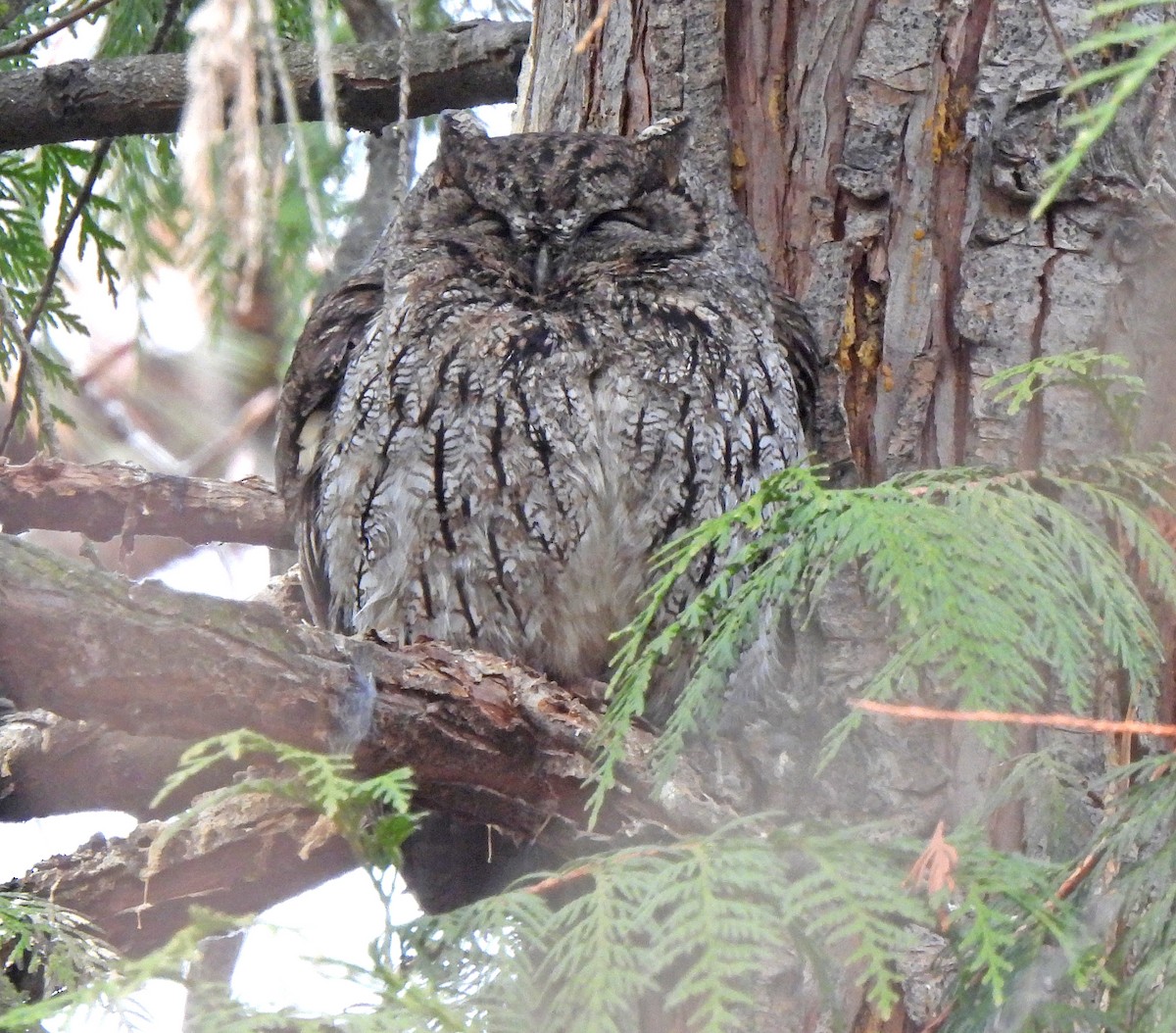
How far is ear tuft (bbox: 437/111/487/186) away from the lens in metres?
2.90

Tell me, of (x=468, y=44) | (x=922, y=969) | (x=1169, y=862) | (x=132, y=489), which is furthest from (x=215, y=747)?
(x=468, y=44)

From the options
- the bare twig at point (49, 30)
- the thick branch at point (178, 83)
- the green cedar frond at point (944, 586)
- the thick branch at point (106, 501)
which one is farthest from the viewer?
the thick branch at point (178, 83)

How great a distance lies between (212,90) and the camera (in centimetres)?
111

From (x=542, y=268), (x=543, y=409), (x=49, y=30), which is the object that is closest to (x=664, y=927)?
(x=543, y=409)

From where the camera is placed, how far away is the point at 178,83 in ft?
9.36

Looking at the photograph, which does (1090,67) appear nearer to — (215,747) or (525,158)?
(525,158)

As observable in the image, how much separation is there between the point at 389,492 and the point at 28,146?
123 cm

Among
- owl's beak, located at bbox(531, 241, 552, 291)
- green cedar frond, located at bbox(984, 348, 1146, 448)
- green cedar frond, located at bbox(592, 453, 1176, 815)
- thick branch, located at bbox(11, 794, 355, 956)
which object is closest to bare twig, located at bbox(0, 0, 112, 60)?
owl's beak, located at bbox(531, 241, 552, 291)

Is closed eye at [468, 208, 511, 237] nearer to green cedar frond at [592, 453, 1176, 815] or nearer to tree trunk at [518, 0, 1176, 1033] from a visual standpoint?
tree trunk at [518, 0, 1176, 1033]

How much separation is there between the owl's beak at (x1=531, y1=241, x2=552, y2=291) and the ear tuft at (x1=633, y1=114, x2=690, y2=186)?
280 mm

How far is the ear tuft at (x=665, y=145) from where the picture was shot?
271 cm

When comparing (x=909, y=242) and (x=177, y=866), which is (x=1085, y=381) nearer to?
(x=909, y=242)

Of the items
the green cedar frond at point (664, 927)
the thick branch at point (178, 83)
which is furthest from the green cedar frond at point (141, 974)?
the thick branch at point (178, 83)

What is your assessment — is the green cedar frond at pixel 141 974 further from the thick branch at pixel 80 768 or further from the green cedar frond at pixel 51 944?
the thick branch at pixel 80 768
